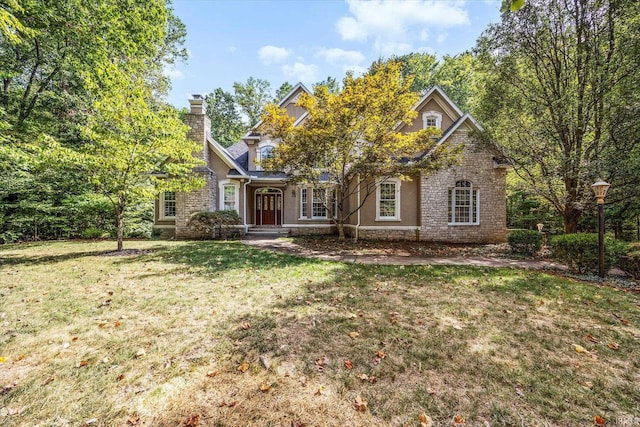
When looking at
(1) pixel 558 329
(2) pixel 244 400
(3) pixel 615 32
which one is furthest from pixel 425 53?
(2) pixel 244 400

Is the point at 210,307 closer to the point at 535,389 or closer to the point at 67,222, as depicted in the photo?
the point at 535,389

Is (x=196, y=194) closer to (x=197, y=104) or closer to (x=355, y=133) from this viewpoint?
(x=197, y=104)

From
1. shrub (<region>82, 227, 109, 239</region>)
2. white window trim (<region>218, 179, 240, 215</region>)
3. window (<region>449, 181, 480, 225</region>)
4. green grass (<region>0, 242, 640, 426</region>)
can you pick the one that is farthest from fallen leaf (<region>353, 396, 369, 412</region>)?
shrub (<region>82, 227, 109, 239</region>)

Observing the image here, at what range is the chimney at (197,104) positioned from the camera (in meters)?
13.7

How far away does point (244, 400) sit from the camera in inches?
87.3

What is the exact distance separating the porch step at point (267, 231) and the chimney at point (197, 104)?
22.9ft

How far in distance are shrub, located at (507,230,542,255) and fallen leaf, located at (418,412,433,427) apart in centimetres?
1002

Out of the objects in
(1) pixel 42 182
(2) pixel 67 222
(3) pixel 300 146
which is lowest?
(2) pixel 67 222

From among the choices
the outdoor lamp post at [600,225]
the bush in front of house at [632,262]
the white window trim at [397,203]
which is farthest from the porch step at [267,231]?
the bush in front of house at [632,262]

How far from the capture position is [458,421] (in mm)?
2043

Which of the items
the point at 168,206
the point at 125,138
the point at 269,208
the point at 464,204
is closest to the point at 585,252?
the point at 464,204

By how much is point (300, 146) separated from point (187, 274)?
249 inches

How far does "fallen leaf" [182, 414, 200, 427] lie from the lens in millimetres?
1944

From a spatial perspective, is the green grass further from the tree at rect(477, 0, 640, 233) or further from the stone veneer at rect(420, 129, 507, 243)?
the stone veneer at rect(420, 129, 507, 243)
